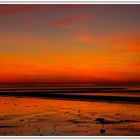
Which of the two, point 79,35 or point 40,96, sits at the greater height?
point 79,35

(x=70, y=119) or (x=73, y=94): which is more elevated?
(x=73, y=94)

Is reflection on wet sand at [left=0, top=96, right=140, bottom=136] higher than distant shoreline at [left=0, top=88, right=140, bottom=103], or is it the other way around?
distant shoreline at [left=0, top=88, right=140, bottom=103]

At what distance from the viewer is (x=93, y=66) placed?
3277 mm

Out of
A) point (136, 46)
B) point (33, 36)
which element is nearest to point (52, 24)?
point (33, 36)

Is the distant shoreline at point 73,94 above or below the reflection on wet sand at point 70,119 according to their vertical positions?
above

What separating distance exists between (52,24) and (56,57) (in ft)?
0.77

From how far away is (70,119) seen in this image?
3.20 meters

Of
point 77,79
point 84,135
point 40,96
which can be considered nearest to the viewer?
point 84,135

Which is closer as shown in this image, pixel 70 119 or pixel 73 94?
pixel 70 119

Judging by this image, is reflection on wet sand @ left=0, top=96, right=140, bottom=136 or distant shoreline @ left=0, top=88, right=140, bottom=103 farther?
distant shoreline @ left=0, top=88, right=140, bottom=103

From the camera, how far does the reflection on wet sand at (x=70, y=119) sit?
3.12 meters

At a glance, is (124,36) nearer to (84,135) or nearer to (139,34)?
(139,34)

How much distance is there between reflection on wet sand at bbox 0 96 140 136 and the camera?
312 cm

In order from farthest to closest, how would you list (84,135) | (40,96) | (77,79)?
1. (40,96)
2. (77,79)
3. (84,135)
